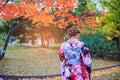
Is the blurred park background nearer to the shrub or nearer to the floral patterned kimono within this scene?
the shrub

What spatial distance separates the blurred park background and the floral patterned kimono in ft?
16.9

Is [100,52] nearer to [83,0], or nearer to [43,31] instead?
[83,0]

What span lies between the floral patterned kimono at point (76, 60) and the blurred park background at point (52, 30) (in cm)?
514

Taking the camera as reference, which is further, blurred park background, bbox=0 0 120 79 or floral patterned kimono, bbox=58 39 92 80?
blurred park background, bbox=0 0 120 79

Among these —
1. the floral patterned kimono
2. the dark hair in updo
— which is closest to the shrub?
the floral patterned kimono

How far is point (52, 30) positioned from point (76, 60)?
15.4m

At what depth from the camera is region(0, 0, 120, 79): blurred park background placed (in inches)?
437

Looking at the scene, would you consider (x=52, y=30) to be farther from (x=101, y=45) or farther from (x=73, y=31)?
(x=73, y=31)

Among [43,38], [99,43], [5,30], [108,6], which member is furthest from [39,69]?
[43,38]

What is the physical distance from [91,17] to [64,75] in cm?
926

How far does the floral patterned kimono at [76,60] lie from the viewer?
227 inches

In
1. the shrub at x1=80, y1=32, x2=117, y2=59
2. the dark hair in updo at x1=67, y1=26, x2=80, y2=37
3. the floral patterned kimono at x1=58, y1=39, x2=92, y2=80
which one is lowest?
the shrub at x1=80, y1=32, x2=117, y2=59

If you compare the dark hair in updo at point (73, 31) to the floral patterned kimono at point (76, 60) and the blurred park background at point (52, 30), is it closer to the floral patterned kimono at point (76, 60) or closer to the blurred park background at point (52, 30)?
the floral patterned kimono at point (76, 60)

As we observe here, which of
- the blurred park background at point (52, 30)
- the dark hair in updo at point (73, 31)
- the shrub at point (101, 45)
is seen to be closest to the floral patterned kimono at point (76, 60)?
the dark hair in updo at point (73, 31)
